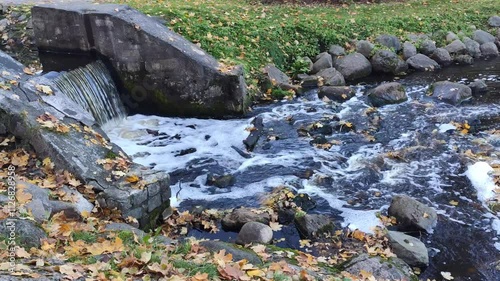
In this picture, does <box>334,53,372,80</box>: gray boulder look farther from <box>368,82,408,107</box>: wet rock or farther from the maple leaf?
the maple leaf

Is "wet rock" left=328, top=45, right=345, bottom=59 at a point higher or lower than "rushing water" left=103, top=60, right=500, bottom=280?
higher

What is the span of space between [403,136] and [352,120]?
4.39ft

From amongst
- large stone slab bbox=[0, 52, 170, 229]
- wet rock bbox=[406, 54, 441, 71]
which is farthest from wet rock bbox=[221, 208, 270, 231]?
wet rock bbox=[406, 54, 441, 71]

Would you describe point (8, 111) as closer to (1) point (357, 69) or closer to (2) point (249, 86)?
(2) point (249, 86)

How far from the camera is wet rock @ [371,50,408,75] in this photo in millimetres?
14398

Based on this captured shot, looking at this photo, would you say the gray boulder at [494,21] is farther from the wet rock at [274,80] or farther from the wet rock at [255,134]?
the wet rock at [255,134]

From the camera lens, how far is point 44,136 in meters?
6.91

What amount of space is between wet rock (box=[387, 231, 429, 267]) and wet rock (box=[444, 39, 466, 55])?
1071 cm

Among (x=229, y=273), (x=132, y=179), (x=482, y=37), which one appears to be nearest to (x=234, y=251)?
(x=229, y=273)

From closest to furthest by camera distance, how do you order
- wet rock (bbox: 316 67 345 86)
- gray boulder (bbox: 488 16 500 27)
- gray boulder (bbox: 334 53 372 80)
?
wet rock (bbox: 316 67 345 86) → gray boulder (bbox: 334 53 372 80) → gray boulder (bbox: 488 16 500 27)

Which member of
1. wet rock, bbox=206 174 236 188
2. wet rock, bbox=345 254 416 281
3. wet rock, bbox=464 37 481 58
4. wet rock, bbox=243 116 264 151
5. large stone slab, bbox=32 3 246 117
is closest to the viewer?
wet rock, bbox=345 254 416 281

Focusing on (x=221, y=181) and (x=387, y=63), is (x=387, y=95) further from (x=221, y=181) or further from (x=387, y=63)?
(x=221, y=181)

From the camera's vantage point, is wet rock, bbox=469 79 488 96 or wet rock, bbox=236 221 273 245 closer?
wet rock, bbox=236 221 273 245

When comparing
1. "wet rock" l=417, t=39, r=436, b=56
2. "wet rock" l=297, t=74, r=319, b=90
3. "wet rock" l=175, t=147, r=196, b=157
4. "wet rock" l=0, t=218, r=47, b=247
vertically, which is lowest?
"wet rock" l=175, t=147, r=196, b=157
